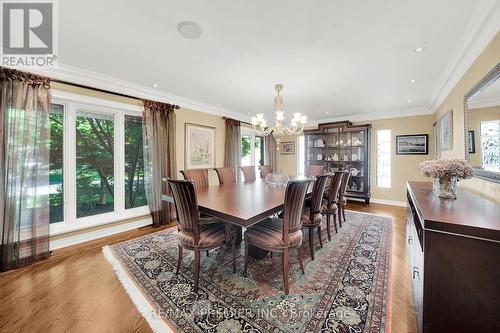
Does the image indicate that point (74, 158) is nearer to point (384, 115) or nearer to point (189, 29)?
point (189, 29)

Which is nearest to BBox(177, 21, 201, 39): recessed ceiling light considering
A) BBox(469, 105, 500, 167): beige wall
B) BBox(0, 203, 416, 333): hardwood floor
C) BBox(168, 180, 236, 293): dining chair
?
BBox(168, 180, 236, 293): dining chair

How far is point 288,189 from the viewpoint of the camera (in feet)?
5.31

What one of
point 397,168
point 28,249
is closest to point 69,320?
point 28,249

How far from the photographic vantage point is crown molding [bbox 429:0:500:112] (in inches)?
57.0

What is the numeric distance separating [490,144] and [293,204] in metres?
1.71

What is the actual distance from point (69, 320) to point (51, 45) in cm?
270

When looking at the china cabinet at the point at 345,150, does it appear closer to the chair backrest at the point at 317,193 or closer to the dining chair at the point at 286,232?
the chair backrest at the point at 317,193

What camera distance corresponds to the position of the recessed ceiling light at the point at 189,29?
167 cm

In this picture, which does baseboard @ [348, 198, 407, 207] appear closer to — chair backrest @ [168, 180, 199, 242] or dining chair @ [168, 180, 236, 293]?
dining chair @ [168, 180, 236, 293]

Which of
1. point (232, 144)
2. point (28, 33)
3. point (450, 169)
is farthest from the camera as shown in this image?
point (232, 144)

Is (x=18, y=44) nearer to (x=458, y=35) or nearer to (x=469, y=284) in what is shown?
(x=469, y=284)

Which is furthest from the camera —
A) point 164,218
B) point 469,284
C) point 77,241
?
point 164,218

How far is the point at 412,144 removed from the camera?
455 cm

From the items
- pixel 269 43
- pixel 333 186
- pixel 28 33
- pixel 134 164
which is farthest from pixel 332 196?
pixel 28 33
